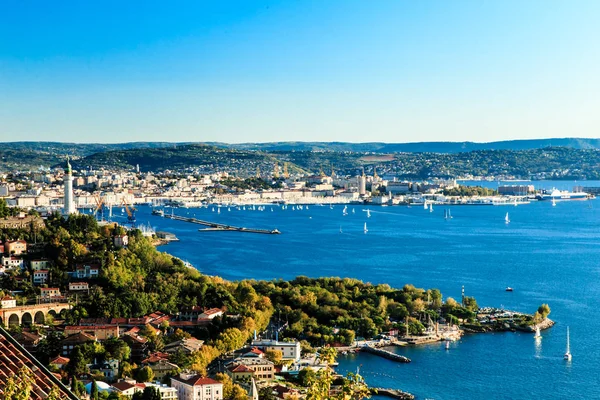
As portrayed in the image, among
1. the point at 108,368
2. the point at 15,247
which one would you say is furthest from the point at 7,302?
the point at 108,368

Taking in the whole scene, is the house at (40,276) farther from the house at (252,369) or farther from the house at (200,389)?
the house at (200,389)

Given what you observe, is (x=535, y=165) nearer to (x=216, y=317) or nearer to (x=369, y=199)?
(x=369, y=199)

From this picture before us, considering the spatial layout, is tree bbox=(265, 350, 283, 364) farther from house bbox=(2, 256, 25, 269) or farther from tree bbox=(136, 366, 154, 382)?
Result: house bbox=(2, 256, 25, 269)

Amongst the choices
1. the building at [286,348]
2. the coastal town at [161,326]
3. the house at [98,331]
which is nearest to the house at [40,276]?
the coastal town at [161,326]

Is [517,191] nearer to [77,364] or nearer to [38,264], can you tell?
[38,264]

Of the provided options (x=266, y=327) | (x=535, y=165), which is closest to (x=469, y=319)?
(x=266, y=327)

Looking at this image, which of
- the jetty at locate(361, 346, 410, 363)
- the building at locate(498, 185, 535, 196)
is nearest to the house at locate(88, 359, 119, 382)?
the jetty at locate(361, 346, 410, 363)
